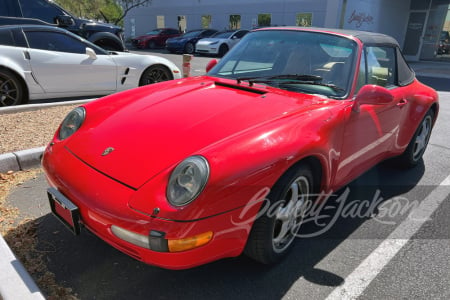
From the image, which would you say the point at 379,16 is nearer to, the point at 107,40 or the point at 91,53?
the point at 107,40

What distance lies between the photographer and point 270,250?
7.45ft

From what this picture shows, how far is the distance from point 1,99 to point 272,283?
5002 millimetres

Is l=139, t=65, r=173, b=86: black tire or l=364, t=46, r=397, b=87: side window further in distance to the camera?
l=139, t=65, r=173, b=86: black tire

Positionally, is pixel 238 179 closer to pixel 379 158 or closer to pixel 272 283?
pixel 272 283

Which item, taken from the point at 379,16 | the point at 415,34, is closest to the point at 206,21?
the point at 379,16

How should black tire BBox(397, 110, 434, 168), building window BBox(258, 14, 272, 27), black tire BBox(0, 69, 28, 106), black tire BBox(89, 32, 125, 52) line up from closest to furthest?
black tire BBox(397, 110, 434, 168) → black tire BBox(0, 69, 28, 106) → black tire BBox(89, 32, 125, 52) → building window BBox(258, 14, 272, 27)

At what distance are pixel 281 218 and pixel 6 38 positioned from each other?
17.3 ft

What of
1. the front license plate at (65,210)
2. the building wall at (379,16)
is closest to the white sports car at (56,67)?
the front license plate at (65,210)

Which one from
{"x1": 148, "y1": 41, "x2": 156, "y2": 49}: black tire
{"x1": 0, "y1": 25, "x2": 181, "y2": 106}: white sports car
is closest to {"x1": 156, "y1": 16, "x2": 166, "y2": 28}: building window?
{"x1": 148, "y1": 41, "x2": 156, "y2": 49}: black tire

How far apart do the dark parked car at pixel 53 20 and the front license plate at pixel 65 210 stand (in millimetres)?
6560

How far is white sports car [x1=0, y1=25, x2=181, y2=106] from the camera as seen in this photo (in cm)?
540

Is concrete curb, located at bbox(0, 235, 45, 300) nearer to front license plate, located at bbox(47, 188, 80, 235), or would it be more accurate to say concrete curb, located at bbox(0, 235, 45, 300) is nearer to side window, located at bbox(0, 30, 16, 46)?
front license plate, located at bbox(47, 188, 80, 235)

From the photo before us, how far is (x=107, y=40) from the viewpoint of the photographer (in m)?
9.17

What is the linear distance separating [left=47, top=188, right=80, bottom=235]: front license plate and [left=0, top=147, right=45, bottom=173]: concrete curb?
66.3 inches
